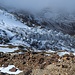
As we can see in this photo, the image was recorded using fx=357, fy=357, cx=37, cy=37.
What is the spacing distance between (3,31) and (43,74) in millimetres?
131398

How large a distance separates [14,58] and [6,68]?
148 inches

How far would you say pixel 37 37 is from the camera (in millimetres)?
174125

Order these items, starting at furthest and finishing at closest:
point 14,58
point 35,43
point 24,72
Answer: point 35,43
point 14,58
point 24,72

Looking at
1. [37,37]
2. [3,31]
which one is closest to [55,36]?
[37,37]

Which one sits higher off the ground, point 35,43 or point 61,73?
point 61,73

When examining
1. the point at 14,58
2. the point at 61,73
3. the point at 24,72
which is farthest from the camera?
the point at 14,58

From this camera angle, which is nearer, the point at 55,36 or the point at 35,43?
the point at 35,43

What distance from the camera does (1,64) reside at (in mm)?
38156

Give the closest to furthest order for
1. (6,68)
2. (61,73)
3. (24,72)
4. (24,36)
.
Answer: (61,73) → (24,72) → (6,68) → (24,36)

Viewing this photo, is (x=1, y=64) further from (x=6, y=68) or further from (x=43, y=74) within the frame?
(x=43, y=74)

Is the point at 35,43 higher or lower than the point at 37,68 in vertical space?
lower

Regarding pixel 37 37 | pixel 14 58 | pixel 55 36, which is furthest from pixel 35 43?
pixel 14 58

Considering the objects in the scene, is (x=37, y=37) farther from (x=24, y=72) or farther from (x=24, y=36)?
(x=24, y=72)

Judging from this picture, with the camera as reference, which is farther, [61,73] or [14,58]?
[14,58]
